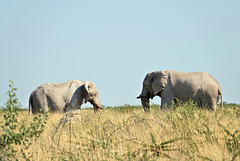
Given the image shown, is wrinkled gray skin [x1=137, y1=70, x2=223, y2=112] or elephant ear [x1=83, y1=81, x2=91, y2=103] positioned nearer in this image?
wrinkled gray skin [x1=137, y1=70, x2=223, y2=112]

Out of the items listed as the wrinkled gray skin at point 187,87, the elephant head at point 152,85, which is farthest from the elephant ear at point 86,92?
the wrinkled gray skin at point 187,87

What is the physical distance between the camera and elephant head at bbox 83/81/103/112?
14914 mm

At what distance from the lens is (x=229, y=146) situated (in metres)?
5.70

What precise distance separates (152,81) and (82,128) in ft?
24.1

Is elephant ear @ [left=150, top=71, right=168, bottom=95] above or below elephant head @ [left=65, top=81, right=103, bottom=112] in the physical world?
above

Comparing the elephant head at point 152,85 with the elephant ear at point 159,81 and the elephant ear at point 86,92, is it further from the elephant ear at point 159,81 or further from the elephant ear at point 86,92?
the elephant ear at point 86,92

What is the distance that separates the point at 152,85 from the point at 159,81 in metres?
0.47

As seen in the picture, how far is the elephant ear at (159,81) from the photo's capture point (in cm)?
1484

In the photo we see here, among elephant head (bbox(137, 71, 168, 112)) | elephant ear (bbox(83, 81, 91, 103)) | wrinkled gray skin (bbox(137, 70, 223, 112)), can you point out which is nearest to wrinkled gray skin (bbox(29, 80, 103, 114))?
elephant ear (bbox(83, 81, 91, 103))

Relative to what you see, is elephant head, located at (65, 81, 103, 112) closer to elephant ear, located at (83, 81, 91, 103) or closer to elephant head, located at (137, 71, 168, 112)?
elephant ear, located at (83, 81, 91, 103)

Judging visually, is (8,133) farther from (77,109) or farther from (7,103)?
(77,109)

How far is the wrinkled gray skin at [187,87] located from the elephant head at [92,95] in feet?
6.40

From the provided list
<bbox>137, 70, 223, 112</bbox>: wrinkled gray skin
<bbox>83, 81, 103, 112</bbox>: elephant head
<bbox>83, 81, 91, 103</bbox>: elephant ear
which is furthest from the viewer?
<bbox>83, 81, 103, 112</bbox>: elephant head

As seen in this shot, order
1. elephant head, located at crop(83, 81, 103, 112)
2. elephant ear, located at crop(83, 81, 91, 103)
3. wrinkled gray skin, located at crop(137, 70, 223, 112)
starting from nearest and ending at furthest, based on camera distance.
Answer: wrinkled gray skin, located at crop(137, 70, 223, 112)
elephant ear, located at crop(83, 81, 91, 103)
elephant head, located at crop(83, 81, 103, 112)
